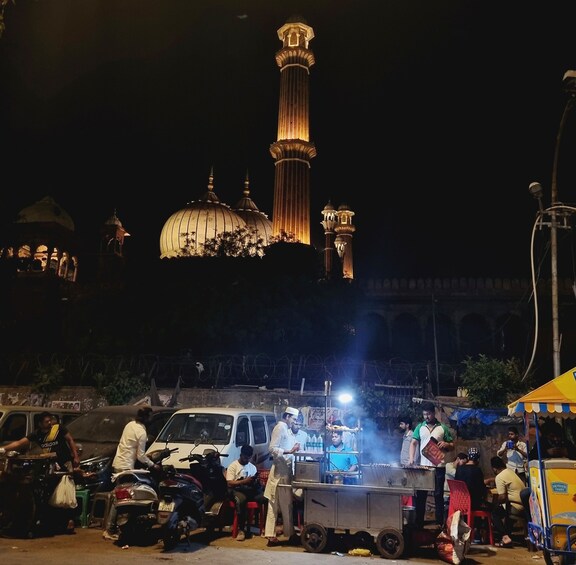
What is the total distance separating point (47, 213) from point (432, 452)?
38.9 metres

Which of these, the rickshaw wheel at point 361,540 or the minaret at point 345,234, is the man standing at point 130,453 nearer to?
the rickshaw wheel at point 361,540

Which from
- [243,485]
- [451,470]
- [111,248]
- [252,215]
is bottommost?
[243,485]

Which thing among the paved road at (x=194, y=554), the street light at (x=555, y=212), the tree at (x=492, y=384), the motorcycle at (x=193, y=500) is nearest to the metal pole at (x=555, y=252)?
the street light at (x=555, y=212)

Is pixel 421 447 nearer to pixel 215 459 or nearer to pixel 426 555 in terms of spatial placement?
pixel 426 555

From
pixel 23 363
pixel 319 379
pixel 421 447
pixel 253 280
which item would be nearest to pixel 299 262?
pixel 253 280

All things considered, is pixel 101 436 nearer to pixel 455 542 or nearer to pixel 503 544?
pixel 455 542

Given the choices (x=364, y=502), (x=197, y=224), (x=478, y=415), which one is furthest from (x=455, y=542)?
(x=197, y=224)

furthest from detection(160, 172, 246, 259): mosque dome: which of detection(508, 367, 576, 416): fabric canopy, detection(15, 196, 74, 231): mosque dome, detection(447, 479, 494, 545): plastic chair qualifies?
detection(508, 367, 576, 416): fabric canopy

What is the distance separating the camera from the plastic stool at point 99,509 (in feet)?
26.1

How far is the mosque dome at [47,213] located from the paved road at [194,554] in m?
36.6

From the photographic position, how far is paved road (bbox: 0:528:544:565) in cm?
610

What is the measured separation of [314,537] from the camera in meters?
6.87

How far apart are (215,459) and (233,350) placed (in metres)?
15.0

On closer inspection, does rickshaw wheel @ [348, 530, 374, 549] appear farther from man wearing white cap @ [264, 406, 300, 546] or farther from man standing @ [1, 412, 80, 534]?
man standing @ [1, 412, 80, 534]
